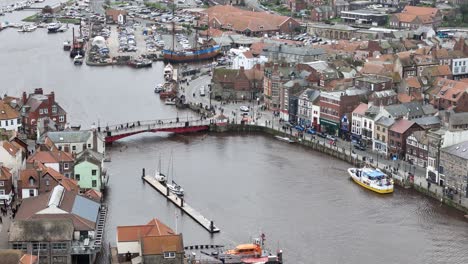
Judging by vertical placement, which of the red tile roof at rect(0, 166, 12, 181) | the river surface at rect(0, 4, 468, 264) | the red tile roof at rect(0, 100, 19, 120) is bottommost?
the river surface at rect(0, 4, 468, 264)

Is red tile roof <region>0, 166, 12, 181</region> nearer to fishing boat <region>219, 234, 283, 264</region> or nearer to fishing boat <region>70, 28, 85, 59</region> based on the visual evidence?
fishing boat <region>219, 234, 283, 264</region>

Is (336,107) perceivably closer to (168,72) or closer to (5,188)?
(5,188)

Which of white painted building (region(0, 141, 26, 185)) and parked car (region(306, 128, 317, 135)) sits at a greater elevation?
white painted building (region(0, 141, 26, 185))

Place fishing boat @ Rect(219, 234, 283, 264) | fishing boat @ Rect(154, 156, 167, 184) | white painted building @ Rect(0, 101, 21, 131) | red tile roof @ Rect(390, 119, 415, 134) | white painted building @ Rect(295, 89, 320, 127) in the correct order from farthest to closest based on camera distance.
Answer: white painted building @ Rect(295, 89, 320, 127) → white painted building @ Rect(0, 101, 21, 131) → red tile roof @ Rect(390, 119, 415, 134) → fishing boat @ Rect(154, 156, 167, 184) → fishing boat @ Rect(219, 234, 283, 264)

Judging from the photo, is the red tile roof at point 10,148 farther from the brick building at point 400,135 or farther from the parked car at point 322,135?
the brick building at point 400,135

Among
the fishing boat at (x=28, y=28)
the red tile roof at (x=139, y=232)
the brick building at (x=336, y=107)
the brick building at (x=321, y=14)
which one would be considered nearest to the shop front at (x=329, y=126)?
the brick building at (x=336, y=107)

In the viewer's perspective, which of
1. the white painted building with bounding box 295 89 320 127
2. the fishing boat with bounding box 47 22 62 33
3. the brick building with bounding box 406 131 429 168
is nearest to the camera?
the brick building with bounding box 406 131 429 168

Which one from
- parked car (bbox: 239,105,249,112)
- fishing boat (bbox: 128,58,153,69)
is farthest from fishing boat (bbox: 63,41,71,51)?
parked car (bbox: 239,105,249,112)
